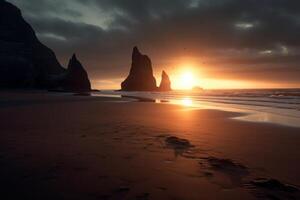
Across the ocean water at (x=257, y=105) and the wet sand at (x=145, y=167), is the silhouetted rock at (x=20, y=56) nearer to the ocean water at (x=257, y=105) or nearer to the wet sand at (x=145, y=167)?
the ocean water at (x=257, y=105)

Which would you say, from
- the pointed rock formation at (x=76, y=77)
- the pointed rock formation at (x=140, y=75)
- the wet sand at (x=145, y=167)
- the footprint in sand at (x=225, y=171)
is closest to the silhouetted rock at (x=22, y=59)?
the pointed rock formation at (x=76, y=77)

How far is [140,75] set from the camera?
17062cm

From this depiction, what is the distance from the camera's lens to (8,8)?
127812mm

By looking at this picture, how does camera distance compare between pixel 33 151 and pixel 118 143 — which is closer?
pixel 33 151

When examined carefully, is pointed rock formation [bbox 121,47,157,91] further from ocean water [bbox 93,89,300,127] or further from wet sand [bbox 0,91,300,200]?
wet sand [bbox 0,91,300,200]

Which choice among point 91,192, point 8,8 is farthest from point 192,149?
point 8,8

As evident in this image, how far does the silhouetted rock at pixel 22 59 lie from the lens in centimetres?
9212

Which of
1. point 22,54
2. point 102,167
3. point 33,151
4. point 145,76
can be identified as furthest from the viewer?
point 145,76

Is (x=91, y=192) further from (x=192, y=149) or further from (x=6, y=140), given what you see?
(x=6, y=140)

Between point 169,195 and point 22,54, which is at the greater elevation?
point 22,54

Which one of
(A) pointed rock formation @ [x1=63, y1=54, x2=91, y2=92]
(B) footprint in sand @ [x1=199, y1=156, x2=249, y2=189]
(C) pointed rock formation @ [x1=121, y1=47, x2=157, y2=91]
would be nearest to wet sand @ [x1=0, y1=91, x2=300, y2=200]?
(B) footprint in sand @ [x1=199, y1=156, x2=249, y2=189]

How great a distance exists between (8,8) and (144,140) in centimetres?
14977

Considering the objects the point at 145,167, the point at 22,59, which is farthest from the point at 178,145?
the point at 22,59

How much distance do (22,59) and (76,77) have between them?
27763mm
